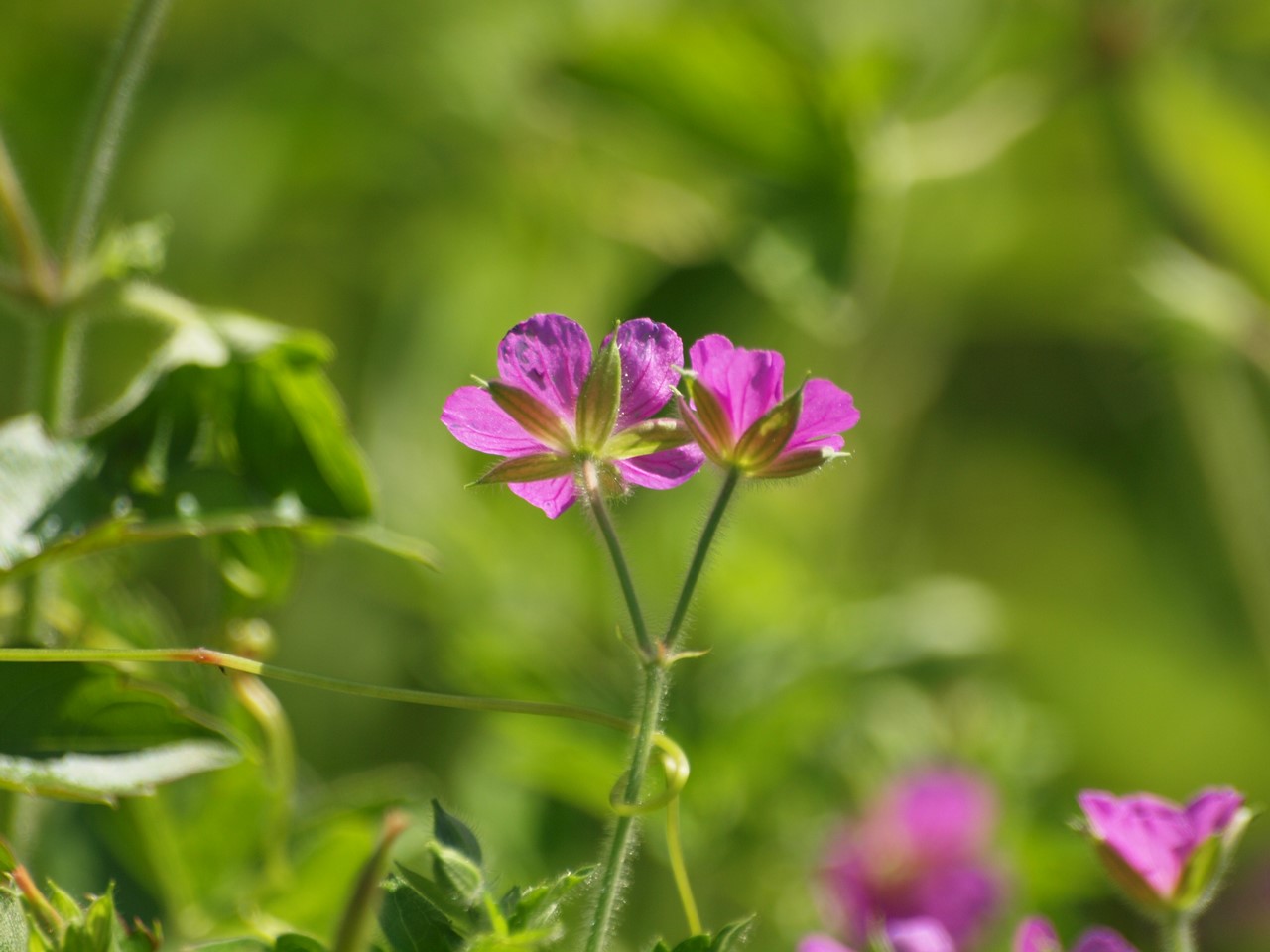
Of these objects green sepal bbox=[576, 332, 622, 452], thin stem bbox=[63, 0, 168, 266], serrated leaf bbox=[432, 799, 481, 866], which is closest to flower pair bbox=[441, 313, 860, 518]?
green sepal bbox=[576, 332, 622, 452]

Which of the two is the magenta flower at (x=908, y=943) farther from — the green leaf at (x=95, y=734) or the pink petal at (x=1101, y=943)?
the green leaf at (x=95, y=734)

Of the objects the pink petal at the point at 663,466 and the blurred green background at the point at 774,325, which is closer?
the pink petal at the point at 663,466

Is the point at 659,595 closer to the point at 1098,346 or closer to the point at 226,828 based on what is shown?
the point at 226,828

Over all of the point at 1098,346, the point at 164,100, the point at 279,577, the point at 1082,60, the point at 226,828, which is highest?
the point at 1082,60

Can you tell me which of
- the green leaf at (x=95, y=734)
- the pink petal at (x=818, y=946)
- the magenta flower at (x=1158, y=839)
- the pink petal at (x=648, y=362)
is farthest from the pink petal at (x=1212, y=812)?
the green leaf at (x=95, y=734)

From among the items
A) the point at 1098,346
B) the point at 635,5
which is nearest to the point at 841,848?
the point at 635,5

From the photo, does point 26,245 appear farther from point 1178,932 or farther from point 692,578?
point 1178,932

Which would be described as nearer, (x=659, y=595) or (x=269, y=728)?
(x=269, y=728)

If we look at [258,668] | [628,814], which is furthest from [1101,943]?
[258,668]
